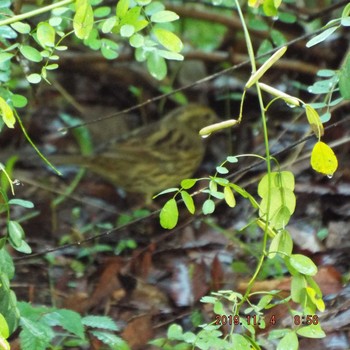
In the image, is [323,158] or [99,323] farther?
[99,323]

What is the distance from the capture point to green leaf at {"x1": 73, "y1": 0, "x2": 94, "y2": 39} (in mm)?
1932

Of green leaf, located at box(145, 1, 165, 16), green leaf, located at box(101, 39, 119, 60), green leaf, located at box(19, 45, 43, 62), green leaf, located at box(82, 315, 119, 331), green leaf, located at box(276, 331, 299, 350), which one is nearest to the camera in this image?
green leaf, located at box(276, 331, 299, 350)

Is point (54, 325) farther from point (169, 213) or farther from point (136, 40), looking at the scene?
point (136, 40)

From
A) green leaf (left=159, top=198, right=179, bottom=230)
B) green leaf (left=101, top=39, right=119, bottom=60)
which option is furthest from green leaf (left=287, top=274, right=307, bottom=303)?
green leaf (left=101, top=39, right=119, bottom=60)

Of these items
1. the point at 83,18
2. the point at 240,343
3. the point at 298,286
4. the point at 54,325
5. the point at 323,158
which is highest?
the point at 83,18

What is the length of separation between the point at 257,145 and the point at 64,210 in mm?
1062

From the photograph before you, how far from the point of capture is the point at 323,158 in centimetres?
186

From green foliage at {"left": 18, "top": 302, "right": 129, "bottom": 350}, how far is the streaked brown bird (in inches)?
68.4

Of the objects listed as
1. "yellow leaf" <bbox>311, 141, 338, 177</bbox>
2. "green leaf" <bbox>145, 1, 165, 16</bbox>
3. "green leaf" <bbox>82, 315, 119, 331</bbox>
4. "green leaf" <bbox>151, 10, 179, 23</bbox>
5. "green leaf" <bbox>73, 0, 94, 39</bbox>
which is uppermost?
"green leaf" <bbox>73, 0, 94, 39</bbox>

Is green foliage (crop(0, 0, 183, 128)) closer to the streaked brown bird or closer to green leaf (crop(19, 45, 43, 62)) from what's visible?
green leaf (crop(19, 45, 43, 62))

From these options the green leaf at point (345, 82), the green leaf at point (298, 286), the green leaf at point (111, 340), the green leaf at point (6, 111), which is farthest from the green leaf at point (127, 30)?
the green leaf at point (111, 340)

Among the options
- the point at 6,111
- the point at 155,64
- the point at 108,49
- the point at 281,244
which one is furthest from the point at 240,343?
the point at 108,49

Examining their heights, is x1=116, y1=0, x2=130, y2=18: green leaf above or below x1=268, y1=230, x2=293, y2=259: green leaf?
above

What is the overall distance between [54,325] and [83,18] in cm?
98
